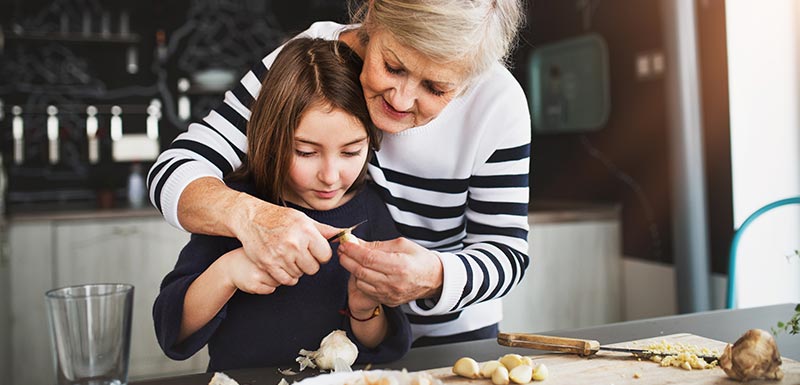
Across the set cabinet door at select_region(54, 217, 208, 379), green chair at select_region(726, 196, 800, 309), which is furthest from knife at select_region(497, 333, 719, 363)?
cabinet door at select_region(54, 217, 208, 379)

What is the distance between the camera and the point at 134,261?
3.01 metres

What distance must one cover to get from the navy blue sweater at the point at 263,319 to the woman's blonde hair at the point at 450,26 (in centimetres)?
34

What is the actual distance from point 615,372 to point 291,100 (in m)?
0.59

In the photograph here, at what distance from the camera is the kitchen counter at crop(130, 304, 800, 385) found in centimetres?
96

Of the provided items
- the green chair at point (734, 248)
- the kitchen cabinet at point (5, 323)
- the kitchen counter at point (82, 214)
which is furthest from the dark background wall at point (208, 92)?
the green chair at point (734, 248)

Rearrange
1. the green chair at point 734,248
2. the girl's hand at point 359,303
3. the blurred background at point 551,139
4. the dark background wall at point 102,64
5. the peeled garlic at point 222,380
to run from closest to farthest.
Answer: the peeled garlic at point 222,380, the girl's hand at point 359,303, the green chair at point 734,248, the blurred background at point 551,139, the dark background wall at point 102,64

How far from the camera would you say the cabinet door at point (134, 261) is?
9.66ft

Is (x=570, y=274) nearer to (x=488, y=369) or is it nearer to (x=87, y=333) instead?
(x=488, y=369)

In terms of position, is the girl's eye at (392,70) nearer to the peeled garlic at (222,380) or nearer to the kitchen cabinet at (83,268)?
the peeled garlic at (222,380)

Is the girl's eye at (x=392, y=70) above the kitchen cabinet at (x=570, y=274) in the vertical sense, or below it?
above

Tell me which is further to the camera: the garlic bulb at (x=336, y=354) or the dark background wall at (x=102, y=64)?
the dark background wall at (x=102, y=64)

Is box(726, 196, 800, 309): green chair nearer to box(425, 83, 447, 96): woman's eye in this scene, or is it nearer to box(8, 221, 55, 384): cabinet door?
box(425, 83, 447, 96): woman's eye

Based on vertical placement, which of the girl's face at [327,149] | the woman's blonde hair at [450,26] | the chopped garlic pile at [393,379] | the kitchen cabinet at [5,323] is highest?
the woman's blonde hair at [450,26]

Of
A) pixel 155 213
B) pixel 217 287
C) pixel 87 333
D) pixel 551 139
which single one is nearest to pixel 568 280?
pixel 551 139
